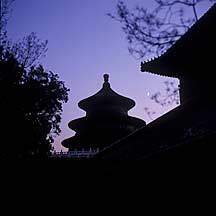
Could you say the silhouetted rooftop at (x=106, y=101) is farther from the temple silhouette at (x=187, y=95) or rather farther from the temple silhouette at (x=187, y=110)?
the temple silhouette at (x=187, y=95)

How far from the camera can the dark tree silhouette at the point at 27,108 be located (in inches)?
Result: 582

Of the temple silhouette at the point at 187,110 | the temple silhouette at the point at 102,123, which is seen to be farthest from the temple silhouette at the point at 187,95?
the temple silhouette at the point at 102,123

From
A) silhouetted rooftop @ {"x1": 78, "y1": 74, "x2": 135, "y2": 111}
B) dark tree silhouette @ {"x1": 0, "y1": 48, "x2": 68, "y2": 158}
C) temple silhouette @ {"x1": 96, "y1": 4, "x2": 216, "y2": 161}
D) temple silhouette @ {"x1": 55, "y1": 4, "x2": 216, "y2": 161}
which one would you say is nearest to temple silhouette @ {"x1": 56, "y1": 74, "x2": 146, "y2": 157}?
silhouetted rooftop @ {"x1": 78, "y1": 74, "x2": 135, "y2": 111}

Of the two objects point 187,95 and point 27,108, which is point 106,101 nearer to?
point 27,108

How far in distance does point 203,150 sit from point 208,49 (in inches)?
164

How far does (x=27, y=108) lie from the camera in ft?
52.3

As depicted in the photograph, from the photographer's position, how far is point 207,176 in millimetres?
5105

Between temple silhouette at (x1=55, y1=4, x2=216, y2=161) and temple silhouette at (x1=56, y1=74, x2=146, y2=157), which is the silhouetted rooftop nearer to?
temple silhouette at (x1=56, y1=74, x2=146, y2=157)

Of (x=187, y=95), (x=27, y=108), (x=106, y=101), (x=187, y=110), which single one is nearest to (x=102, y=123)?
(x=106, y=101)

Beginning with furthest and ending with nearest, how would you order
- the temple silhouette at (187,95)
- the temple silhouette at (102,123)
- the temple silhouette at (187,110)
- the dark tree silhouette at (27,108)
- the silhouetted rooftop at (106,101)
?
1. the silhouetted rooftop at (106,101)
2. the temple silhouette at (102,123)
3. the dark tree silhouette at (27,108)
4. the temple silhouette at (187,95)
5. the temple silhouette at (187,110)

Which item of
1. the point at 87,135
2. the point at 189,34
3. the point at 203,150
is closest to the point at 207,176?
the point at 203,150

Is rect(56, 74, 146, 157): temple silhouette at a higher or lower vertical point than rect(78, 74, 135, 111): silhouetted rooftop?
lower

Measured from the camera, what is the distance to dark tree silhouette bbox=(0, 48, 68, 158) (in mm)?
14773

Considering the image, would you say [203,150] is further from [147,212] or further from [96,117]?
[96,117]
